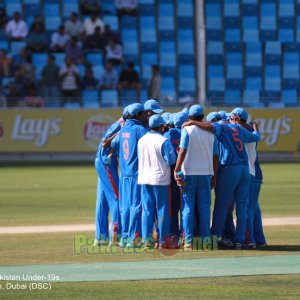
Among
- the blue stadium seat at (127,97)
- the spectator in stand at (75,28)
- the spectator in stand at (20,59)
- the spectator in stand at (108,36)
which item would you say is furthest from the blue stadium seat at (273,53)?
the spectator in stand at (20,59)

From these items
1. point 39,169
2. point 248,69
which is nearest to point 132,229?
point 39,169

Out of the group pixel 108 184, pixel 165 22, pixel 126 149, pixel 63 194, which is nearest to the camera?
pixel 126 149

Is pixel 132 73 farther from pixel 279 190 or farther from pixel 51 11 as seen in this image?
pixel 279 190

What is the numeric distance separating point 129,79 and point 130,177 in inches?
824

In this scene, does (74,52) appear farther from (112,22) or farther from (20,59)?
(112,22)

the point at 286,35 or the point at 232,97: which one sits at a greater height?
the point at 286,35

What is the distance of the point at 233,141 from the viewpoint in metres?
14.1

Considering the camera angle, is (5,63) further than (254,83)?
No

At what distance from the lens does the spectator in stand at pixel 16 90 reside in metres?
34.2

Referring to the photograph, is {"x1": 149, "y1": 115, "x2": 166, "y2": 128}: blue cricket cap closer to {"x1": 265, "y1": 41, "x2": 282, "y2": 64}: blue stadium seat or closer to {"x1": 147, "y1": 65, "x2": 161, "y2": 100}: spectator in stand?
{"x1": 147, "y1": 65, "x2": 161, "y2": 100}: spectator in stand

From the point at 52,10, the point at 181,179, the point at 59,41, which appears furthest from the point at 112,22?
the point at 181,179

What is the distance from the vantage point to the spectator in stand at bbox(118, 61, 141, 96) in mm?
34875

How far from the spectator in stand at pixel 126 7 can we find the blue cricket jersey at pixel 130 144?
24556 millimetres

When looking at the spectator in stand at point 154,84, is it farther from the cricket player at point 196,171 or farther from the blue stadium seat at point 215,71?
the cricket player at point 196,171
